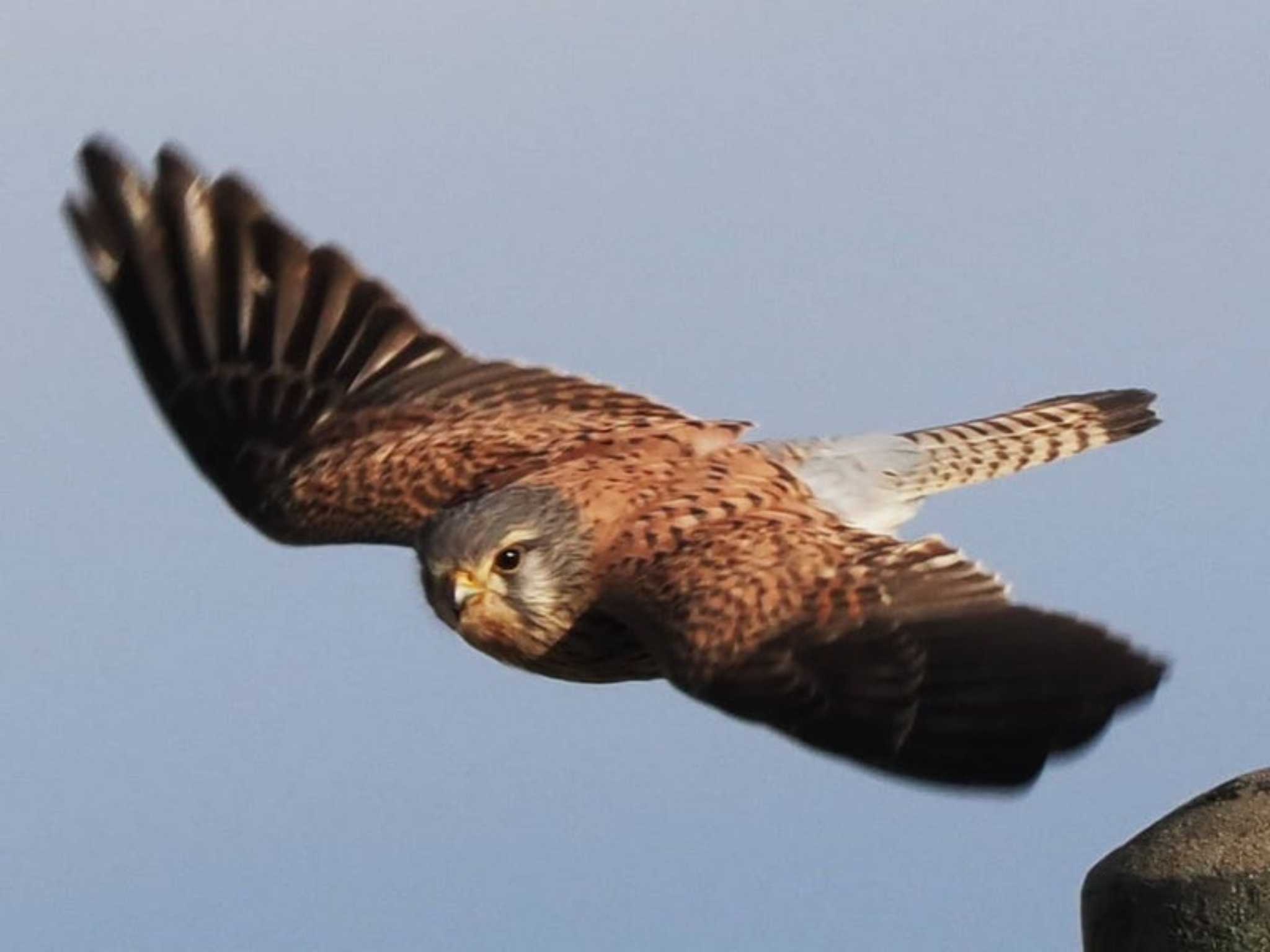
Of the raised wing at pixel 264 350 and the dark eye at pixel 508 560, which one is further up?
the raised wing at pixel 264 350

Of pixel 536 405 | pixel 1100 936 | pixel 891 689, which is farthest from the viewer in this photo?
pixel 536 405

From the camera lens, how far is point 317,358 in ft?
43.4

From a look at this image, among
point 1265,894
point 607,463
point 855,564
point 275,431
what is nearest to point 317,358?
point 275,431

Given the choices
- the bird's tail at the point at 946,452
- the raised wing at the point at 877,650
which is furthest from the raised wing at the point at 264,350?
the raised wing at the point at 877,650

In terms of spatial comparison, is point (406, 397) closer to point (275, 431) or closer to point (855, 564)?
point (275, 431)

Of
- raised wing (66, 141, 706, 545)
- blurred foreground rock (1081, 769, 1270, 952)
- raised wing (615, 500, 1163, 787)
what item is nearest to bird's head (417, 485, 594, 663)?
raised wing (615, 500, 1163, 787)

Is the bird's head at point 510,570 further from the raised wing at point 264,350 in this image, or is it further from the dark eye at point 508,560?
the raised wing at point 264,350

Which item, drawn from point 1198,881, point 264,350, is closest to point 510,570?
point 264,350

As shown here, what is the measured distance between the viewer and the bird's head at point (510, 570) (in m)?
11.3

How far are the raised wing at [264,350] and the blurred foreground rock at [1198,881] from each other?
270cm

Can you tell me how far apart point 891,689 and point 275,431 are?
384 cm

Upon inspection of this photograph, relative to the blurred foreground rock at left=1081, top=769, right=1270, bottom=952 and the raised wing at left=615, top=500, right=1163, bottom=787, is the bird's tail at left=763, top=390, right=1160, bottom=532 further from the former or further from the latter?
the blurred foreground rock at left=1081, top=769, right=1270, bottom=952

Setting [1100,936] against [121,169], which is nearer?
[1100,936]

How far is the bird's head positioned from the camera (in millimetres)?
11289
